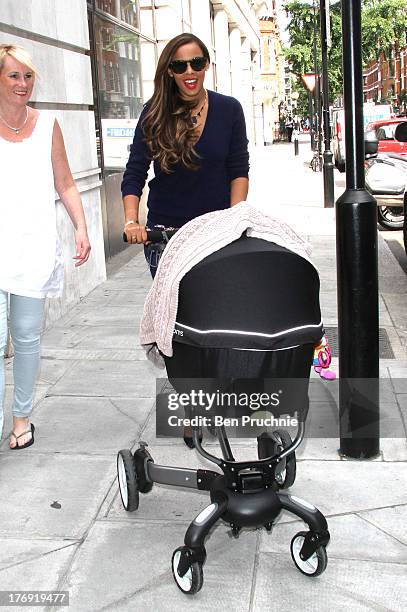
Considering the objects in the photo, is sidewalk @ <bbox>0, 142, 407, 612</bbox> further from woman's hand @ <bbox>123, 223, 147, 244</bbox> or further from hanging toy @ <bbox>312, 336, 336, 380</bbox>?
woman's hand @ <bbox>123, 223, 147, 244</bbox>

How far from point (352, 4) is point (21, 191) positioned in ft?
5.91

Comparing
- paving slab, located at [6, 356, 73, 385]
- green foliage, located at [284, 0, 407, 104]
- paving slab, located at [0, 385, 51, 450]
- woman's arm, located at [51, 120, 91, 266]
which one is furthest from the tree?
woman's arm, located at [51, 120, 91, 266]

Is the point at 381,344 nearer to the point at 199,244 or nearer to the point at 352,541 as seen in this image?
the point at 352,541

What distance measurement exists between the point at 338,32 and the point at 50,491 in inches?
2188

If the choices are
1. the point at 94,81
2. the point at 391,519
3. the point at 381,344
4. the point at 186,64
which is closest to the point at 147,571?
the point at 391,519

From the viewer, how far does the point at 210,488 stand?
10.5 ft

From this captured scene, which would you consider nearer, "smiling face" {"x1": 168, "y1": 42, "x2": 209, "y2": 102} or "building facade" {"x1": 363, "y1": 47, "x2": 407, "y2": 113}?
"smiling face" {"x1": 168, "y1": 42, "x2": 209, "y2": 102}

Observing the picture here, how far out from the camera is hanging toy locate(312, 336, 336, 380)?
203 inches

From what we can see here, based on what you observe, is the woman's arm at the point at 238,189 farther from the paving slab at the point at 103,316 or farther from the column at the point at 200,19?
the column at the point at 200,19

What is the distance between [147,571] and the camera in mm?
3184

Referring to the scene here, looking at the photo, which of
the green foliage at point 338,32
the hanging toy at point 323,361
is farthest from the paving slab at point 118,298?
the green foliage at point 338,32

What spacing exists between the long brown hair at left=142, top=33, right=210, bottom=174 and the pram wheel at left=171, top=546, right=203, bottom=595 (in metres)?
1.76

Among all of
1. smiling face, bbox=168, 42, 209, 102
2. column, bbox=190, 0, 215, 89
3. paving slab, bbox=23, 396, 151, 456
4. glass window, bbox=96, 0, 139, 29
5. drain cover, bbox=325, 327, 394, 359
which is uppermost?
column, bbox=190, 0, 215, 89

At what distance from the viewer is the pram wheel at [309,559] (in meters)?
3.05
